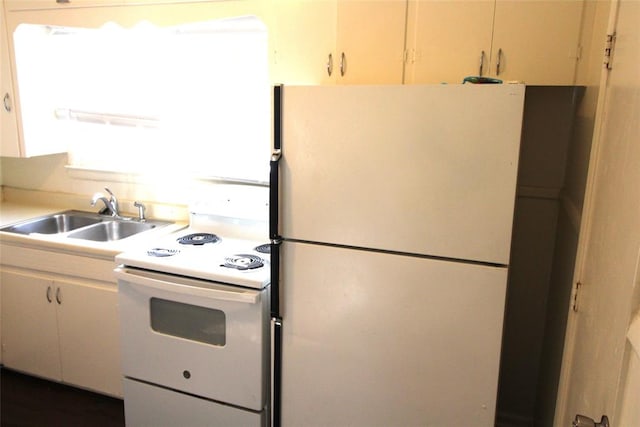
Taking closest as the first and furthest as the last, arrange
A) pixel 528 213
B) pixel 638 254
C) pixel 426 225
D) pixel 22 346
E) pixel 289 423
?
pixel 638 254 → pixel 426 225 → pixel 289 423 → pixel 528 213 → pixel 22 346

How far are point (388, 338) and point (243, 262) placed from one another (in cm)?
70

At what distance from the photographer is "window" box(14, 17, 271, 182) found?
259 centimetres

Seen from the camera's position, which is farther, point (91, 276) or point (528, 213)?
point (91, 276)

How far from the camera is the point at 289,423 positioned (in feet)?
6.25

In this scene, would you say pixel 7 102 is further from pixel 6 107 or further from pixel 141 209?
pixel 141 209

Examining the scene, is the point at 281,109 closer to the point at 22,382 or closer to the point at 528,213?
the point at 528,213

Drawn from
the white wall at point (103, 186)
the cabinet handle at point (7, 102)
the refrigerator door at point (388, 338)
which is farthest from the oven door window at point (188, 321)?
the cabinet handle at point (7, 102)

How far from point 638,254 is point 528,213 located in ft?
5.05

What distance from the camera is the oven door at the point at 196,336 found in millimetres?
1896

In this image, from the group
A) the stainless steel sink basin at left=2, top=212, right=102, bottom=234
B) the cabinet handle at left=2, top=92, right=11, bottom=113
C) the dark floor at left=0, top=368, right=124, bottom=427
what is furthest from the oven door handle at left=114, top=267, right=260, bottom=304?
the cabinet handle at left=2, top=92, right=11, bottom=113

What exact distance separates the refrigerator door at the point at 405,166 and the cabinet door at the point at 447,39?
487 mm

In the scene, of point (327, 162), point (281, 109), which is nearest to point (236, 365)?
point (327, 162)

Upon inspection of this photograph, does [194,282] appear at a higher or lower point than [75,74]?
lower

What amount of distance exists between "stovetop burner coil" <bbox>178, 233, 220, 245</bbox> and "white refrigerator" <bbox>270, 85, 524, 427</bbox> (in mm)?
→ 674
